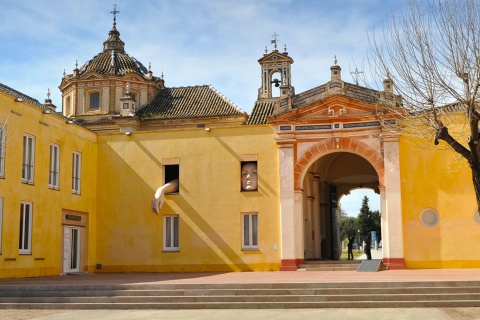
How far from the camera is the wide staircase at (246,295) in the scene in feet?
51.7

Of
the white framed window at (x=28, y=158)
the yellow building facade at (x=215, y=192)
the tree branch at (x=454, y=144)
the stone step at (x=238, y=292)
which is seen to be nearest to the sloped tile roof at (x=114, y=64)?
the yellow building facade at (x=215, y=192)

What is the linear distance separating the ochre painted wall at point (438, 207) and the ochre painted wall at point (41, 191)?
13.3 meters

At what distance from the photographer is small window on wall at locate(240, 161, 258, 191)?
87.1ft

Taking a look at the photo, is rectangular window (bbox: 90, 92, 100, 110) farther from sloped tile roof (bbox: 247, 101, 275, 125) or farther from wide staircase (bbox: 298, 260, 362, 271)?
wide staircase (bbox: 298, 260, 362, 271)

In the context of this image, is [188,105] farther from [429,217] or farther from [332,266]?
[429,217]

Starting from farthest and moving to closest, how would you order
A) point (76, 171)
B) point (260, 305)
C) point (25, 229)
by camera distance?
point (76, 171) < point (25, 229) < point (260, 305)

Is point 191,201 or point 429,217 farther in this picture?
point 191,201

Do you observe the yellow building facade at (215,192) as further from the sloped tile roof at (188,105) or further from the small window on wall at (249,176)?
the sloped tile roof at (188,105)

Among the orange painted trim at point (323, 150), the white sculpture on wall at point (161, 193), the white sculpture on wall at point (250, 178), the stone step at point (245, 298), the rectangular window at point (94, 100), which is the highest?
the rectangular window at point (94, 100)

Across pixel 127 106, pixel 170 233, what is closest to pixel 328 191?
pixel 170 233

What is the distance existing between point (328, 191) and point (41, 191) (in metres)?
14.6

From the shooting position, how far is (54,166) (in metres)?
25.6

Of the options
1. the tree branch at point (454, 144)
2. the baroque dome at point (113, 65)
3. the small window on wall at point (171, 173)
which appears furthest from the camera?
the baroque dome at point (113, 65)

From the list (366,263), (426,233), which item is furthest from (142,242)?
(426,233)
